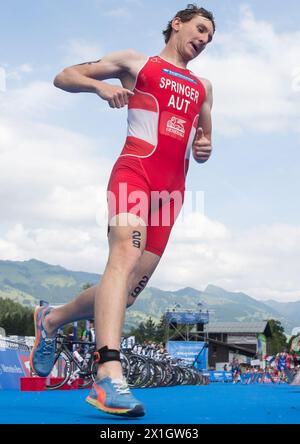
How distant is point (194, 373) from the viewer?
885 inches

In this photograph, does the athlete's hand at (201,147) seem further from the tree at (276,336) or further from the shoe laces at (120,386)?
the tree at (276,336)

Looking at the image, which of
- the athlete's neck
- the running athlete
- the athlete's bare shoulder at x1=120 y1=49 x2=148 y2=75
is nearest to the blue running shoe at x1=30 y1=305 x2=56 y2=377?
the running athlete

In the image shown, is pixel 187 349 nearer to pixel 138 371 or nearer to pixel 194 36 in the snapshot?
pixel 138 371

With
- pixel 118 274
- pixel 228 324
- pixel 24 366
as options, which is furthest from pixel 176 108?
pixel 228 324

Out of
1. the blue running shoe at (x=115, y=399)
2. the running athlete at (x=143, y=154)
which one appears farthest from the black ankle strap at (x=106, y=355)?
the blue running shoe at (x=115, y=399)

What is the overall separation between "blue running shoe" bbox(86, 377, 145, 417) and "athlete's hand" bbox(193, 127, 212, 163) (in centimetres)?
181

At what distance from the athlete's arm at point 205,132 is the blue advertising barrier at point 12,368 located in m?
8.35

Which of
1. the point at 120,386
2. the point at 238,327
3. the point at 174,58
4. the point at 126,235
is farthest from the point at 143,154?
the point at 238,327

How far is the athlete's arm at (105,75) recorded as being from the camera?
3.83 m

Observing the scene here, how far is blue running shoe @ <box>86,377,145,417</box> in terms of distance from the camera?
3201mm

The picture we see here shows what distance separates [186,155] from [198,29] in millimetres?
833

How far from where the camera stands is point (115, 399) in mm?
3244
